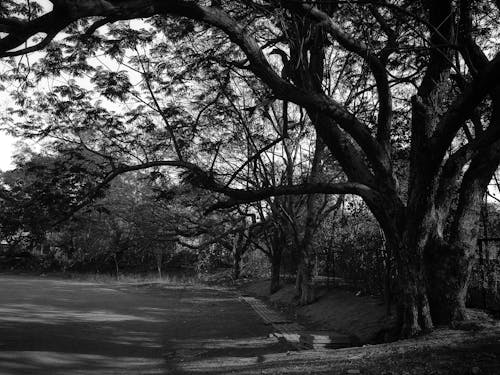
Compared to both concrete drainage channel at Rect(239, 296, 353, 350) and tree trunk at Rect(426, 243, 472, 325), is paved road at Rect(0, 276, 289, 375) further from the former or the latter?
tree trunk at Rect(426, 243, 472, 325)

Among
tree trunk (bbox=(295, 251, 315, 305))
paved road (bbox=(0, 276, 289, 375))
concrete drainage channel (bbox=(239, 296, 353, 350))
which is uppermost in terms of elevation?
tree trunk (bbox=(295, 251, 315, 305))

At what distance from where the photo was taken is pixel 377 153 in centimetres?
848

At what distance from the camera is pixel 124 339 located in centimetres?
1037

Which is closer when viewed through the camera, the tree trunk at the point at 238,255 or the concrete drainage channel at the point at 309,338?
the concrete drainage channel at the point at 309,338

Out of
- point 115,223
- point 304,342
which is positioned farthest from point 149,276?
point 304,342

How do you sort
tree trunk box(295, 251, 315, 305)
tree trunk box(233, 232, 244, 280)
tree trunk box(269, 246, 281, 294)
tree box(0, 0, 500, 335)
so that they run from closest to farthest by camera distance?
tree box(0, 0, 500, 335) → tree trunk box(295, 251, 315, 305) → tree trunk box(269, 246, 281, 294) → tree trunk box(233, 232, 244, 280)

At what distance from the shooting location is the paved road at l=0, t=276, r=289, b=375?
772 cm

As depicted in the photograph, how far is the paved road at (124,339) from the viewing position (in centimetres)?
772

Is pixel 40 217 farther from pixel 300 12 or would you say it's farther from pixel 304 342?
pixel 300 12

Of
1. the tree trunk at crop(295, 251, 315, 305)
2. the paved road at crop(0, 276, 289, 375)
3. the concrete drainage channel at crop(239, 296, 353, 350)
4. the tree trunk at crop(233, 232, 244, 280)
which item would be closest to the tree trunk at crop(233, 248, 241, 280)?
the tree trunk at crop(233, 232, 244, 280)

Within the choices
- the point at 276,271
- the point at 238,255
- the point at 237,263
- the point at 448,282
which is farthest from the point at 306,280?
the point at 237,263

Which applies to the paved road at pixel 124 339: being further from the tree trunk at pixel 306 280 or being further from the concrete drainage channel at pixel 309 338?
the tree trunk at pixel 306 280

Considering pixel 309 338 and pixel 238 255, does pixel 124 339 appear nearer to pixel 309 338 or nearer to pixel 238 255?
pixel 309 338

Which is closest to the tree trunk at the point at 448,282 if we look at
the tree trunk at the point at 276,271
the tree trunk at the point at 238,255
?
the tree trunk at the point at 276,271
